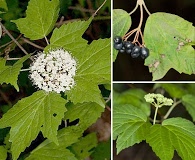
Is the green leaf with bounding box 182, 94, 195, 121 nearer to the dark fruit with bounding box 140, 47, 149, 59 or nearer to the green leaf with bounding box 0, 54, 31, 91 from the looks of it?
the dark fruit with bounding box 140, 47, 149, 59

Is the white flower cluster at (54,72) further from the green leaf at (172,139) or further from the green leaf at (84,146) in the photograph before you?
the green leaf at (84,146)

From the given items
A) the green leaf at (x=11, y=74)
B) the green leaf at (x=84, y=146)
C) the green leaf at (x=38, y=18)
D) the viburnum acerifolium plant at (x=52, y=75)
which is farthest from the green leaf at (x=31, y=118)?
the green leaf at (x=84, y=146)

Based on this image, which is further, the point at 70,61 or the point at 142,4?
the point at 70,61

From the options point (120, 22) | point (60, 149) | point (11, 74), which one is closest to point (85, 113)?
point (60, 149)

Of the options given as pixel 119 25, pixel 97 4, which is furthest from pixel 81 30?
pixel 97 4

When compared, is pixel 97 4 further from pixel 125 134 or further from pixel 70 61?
pixel 125 134

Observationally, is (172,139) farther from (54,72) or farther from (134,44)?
(54,72)
